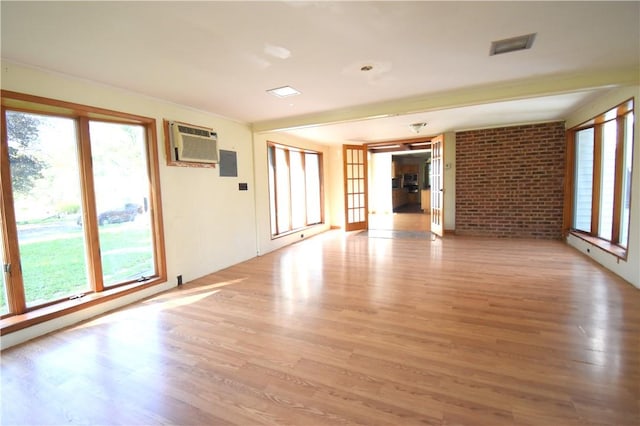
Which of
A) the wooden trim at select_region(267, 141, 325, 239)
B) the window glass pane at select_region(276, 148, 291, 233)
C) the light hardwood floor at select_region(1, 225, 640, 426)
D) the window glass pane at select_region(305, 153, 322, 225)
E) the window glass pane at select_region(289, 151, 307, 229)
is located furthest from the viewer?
the window glass pane at select_region(305, 153, 322, 225)

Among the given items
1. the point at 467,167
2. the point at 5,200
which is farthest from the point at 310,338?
the point at 467,167

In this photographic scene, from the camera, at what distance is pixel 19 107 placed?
8.71 ft

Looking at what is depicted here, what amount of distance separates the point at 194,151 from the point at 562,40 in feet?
13.0

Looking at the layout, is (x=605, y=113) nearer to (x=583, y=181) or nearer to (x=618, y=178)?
(x=618, y=178)

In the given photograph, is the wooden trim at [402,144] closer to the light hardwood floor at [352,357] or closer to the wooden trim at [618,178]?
the wooden trim at [618,178]

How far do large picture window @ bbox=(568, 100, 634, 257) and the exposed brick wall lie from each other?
34 cm

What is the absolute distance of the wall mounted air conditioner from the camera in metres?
3.78

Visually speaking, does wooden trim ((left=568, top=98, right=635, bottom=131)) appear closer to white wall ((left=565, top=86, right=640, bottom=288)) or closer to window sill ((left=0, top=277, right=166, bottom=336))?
white wall ((left=565, top=86, right=640, bottom=288))

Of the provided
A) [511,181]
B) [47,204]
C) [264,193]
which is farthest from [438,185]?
[47,204]

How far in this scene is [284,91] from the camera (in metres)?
3.43

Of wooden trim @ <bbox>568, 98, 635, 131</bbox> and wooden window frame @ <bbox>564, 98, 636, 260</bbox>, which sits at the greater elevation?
wooden trim @ <bbox>568, 98, 635, 131</bbox>

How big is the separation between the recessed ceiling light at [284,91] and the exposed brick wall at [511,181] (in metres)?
4.63

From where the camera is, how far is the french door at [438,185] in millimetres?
6684

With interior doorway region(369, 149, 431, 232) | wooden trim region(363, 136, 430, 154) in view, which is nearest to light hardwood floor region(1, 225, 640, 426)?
wooden trim region(363, 136, 430, 154)
